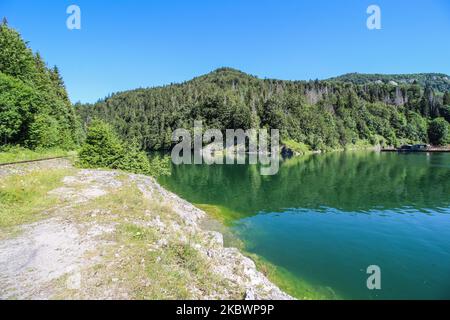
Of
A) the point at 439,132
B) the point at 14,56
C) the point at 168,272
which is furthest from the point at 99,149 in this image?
the point at 439,132

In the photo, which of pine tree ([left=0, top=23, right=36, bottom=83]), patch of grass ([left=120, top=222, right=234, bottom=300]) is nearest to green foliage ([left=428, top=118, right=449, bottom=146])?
patch of grass ([left=120, top=222, right=234, bottom=300])

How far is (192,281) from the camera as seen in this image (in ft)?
42.3

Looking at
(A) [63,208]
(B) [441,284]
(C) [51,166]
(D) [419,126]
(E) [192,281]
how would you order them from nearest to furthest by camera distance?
(E) [192,281]
(B) [441,284]
(A) [63,208]
(C) [51,166]
(D) [419,126]

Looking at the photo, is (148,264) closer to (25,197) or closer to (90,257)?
(90,257)

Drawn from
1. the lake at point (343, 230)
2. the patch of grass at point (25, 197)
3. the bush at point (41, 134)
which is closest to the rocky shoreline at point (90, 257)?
the patch of grass at point (25, 197)

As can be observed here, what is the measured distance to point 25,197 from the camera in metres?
21.8

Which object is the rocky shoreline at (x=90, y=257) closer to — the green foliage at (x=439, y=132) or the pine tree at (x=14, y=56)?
the pine tree at (x=14, y=56)

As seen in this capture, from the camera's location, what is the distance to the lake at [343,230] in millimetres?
19453

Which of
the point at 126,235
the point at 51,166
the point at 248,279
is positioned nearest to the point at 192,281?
the point at 248,279

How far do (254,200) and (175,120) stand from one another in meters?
144

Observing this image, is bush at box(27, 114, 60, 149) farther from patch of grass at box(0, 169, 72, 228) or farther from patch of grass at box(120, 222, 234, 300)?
patch of grass at box(120, 222, 234, 300)

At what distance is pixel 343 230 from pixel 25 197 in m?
31.1

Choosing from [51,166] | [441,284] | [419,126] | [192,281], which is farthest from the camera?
[419,126]
